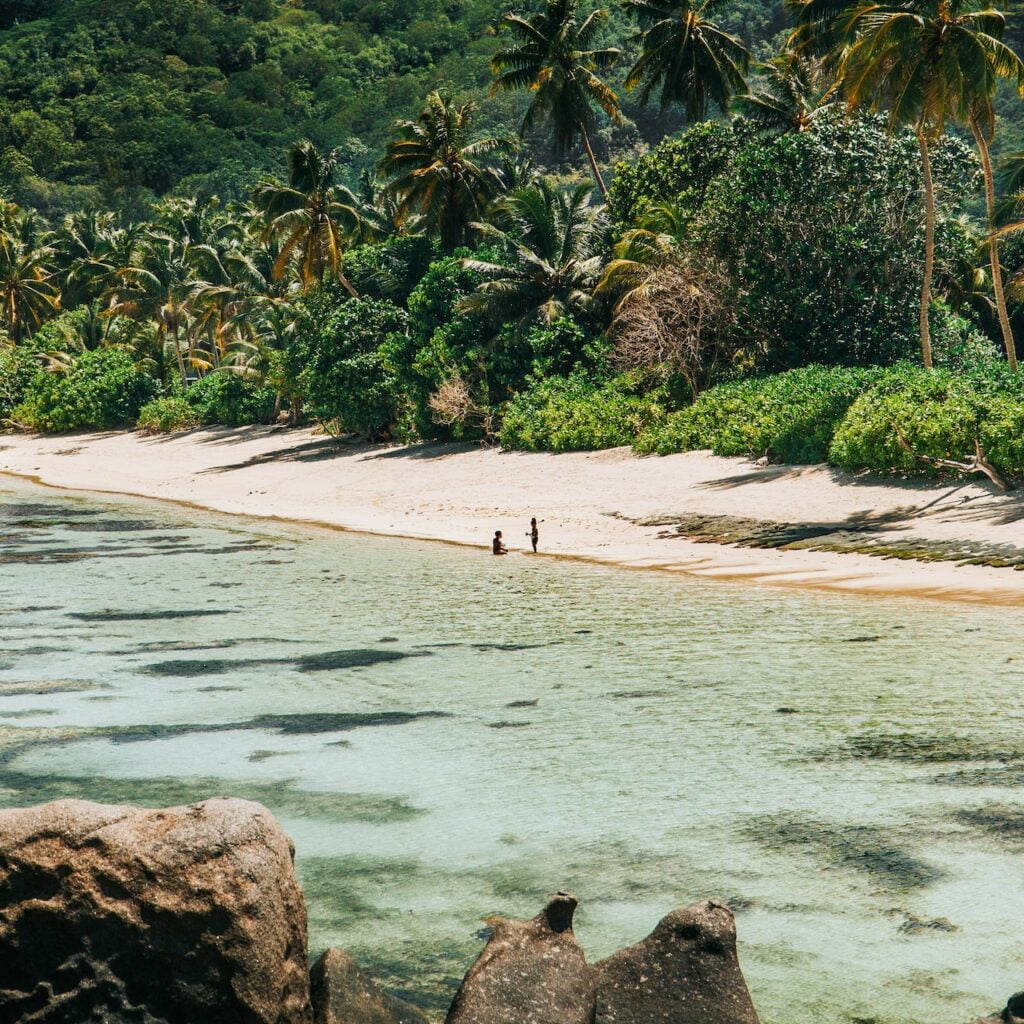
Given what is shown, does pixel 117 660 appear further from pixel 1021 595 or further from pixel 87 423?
pixel 87 423

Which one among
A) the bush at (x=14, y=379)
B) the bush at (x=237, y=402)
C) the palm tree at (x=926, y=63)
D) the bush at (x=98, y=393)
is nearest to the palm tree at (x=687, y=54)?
the palm tree at (x=926, y=63)

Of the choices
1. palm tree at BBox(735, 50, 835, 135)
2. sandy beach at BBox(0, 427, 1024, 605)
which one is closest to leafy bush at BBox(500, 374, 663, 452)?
sandy beach at BBox(0, 427, 1024, 605)

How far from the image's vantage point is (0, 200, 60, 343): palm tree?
75750 mm

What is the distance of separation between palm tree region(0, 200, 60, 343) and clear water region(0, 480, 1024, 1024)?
59.9 metres

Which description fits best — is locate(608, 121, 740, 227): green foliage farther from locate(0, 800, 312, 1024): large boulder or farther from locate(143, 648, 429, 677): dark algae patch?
locate(0, 800, 312, 1024): large boulder

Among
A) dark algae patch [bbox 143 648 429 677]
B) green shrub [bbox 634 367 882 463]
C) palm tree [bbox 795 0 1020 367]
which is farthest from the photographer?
green shrub [bbox 634 367 882 463]

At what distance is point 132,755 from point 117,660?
15.0 feet

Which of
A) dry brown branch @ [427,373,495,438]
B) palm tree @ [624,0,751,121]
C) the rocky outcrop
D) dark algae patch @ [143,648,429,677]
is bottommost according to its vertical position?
dark algae patch @ [143,648,429,677]

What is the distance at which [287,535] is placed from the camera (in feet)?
97.1

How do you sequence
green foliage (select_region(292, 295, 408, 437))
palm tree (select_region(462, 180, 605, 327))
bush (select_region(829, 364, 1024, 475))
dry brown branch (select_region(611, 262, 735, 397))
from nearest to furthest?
bush (select_region(829, 364, 1024, 475)), dry brown branch (select_region(611, 262, 735, 397)), palm tree (select_region(462, 180, 605, 327)), green foliage (select_region(292, 295, 408, 437))

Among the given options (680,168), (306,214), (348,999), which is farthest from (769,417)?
(348,999)

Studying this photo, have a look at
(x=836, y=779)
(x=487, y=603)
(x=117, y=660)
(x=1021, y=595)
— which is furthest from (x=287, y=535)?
(x=836, y=779)

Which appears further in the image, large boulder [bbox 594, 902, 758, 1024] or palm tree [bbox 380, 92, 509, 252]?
palm tree [bbox 380, 92, 509, 252]

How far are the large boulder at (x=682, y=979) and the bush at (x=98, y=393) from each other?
61.3 metres
